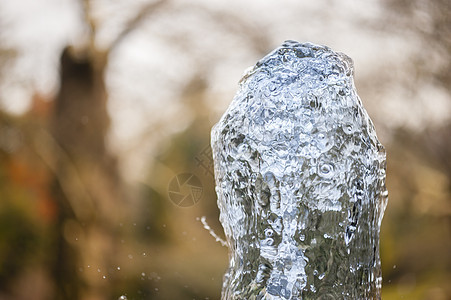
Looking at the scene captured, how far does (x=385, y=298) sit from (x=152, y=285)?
7.88ft

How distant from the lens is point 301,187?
132 cm

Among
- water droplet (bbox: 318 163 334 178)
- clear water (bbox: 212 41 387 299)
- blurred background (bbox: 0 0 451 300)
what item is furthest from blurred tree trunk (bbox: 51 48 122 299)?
water droplet (bbox: 318 163 334 178)

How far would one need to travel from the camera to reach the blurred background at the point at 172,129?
4953 millimetres

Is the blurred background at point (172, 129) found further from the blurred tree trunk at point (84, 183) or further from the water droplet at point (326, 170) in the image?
the water droplet at point (326, 170)

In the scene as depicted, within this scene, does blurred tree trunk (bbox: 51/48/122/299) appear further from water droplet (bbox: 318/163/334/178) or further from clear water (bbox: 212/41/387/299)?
water droplet (bbox: 318/163/334/178)

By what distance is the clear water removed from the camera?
4.26 feet

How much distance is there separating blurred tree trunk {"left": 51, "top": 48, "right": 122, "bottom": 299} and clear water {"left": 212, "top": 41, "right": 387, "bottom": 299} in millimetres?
3661

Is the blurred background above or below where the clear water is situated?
above

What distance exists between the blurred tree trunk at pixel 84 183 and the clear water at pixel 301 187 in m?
3.66

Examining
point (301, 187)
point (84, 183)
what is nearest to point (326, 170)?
point (301, 187)

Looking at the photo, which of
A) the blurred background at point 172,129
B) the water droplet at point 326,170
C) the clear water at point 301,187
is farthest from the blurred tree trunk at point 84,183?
the water droplet at point 326,170

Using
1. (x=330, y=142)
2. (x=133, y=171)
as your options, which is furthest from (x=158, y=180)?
(x=330, y=142)

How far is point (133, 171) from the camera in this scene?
577 centimetres

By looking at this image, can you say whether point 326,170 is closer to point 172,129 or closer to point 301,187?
point 301,187
